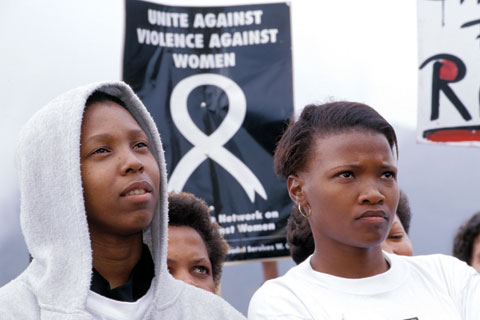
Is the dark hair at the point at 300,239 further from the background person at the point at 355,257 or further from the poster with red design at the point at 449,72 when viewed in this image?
the poster with red design at the point at 449,72

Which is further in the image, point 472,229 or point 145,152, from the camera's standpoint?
point 472,229

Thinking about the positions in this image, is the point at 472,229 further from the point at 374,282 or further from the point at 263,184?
the point at 374,282

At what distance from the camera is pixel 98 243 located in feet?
5.74

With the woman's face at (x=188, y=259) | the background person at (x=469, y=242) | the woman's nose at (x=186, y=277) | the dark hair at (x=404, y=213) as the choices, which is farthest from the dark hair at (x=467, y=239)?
the woman's nose at (x=186, y=277)

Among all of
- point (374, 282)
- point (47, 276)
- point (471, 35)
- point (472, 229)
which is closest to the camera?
point (47, 276)

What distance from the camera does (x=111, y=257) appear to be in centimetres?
176

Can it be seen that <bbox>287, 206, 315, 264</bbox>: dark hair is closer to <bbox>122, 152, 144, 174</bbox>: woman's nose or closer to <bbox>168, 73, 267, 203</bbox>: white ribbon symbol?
<bbox>168, 73, 267, 203</bbox>: white ribbon symbol

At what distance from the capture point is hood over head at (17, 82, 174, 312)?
1.62 meters

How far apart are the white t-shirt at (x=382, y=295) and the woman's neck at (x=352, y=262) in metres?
0.03

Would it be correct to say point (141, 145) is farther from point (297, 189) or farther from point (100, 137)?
point (297, 189)

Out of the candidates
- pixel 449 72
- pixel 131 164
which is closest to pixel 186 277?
pixel 131 164

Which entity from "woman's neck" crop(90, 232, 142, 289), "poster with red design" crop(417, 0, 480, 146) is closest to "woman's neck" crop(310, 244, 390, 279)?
"woman's neck" crop(90, 232, 142, 289)

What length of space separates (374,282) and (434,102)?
191 cm

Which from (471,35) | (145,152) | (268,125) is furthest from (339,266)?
(471,35)
